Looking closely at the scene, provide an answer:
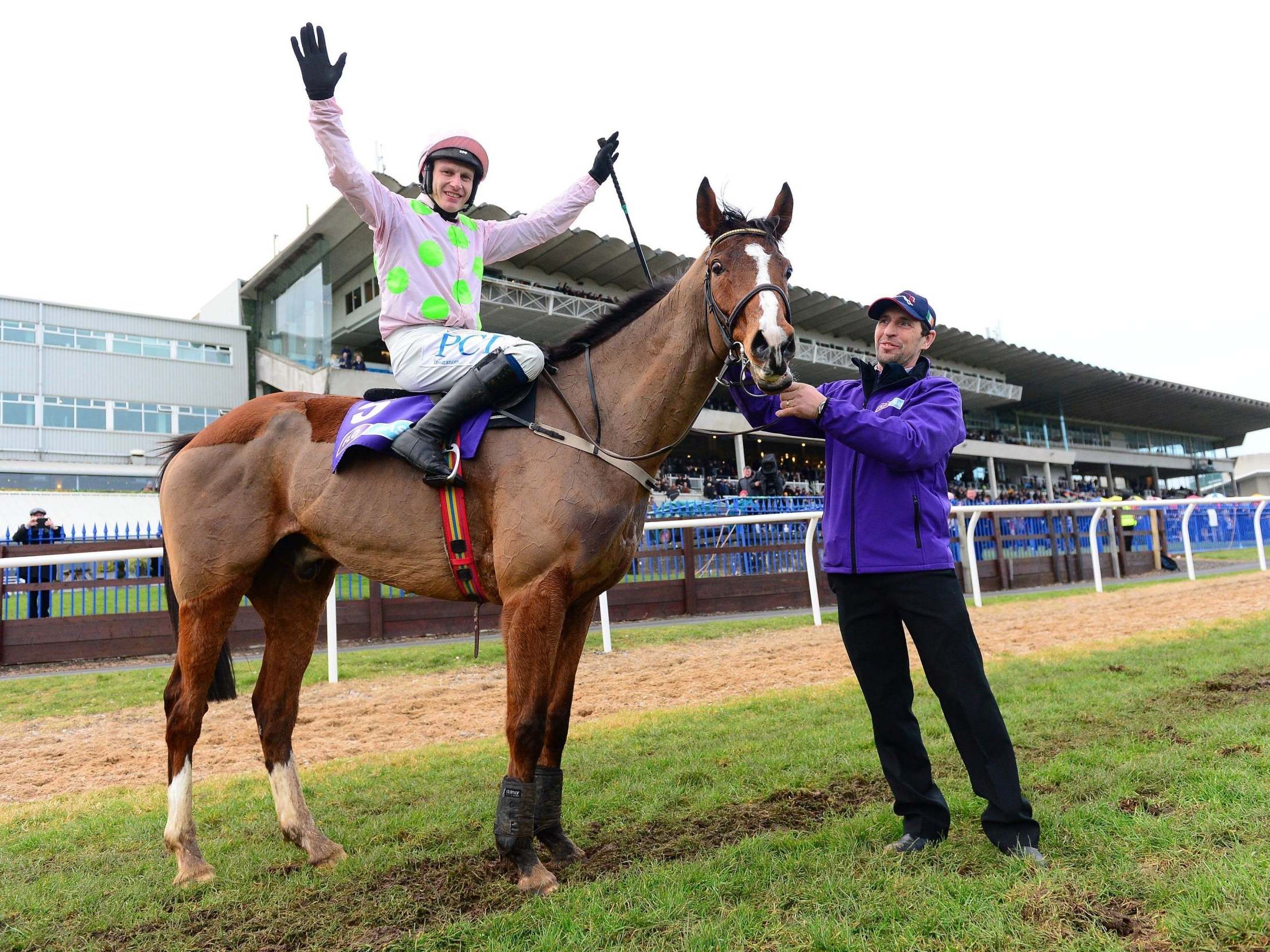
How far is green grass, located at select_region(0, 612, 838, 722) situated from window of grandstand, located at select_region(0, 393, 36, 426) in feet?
89.2

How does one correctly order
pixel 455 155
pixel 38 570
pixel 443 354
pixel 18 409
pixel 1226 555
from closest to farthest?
pixel 443 354 < pixel 455 155 < pixel 38 570 < pixel 1226 555 < pixel 18 409

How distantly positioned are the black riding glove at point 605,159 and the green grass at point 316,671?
467 centimetres

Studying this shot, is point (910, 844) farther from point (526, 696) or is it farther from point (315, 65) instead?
point (315, 65)

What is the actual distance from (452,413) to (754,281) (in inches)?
51.3

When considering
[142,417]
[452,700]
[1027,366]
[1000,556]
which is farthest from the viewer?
[1027,366]

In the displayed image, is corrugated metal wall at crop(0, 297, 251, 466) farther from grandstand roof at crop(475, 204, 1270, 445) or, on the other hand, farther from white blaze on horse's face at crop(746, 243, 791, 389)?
white blaze on horse's face at crop(746, 243, 791, 389)

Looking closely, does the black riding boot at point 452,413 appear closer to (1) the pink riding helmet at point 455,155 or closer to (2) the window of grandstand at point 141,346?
(1) the pink riding helmet at point 455,155

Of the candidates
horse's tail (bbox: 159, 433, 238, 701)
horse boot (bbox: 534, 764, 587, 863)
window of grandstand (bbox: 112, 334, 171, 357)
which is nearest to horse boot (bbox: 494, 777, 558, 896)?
horse boot (bbox: 534, 764, 587, 863)

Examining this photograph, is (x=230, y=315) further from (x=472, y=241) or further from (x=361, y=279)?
(x=472, y=241)

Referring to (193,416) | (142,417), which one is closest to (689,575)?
(193,416)

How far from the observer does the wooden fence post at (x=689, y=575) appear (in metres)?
12.0

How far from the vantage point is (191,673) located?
135 inches

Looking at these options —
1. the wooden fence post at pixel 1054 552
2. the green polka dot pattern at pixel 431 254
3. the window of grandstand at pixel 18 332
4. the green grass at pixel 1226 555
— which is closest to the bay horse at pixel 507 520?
the green polka dot pattern at pixel 431 254

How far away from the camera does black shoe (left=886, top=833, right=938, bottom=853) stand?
2.83 m
